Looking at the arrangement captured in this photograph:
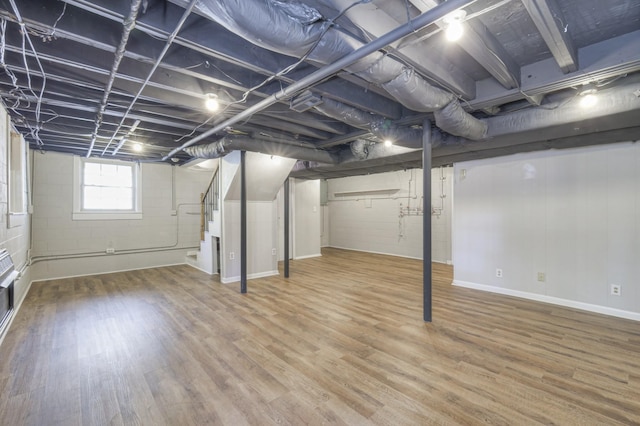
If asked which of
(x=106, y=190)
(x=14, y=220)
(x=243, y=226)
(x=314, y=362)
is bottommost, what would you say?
(x=314, y=362)

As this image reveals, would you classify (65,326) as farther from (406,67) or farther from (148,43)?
(406,67)

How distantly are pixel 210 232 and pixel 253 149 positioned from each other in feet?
7.75

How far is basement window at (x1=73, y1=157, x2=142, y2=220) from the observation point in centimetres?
555

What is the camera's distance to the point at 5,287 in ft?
9.18

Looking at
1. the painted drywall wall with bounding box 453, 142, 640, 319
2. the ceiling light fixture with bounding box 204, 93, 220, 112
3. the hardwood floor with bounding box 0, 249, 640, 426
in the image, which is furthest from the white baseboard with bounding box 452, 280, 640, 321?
the ceiling light fixture with bounding box 204, 93, 220, 112

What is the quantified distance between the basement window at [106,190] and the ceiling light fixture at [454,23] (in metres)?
6.51

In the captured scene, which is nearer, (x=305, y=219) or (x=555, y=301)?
(x=555, y=301)

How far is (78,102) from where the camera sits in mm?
3016

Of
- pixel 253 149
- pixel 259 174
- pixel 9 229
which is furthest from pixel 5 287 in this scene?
pixel 259 174

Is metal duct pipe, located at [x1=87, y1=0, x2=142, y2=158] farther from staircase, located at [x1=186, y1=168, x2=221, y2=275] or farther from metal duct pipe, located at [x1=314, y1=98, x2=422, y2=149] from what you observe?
staircase, located at [x1=186, y1=168, x2=221, y2=275]

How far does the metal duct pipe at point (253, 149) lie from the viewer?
12.6 ft

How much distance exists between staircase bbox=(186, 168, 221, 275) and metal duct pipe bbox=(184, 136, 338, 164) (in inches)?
43.0

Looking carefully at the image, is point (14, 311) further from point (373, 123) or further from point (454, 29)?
point (454, 29)

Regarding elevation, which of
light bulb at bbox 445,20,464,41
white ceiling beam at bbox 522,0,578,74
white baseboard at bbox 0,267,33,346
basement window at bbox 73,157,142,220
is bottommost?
white baseboard at bbox 0,267,33,346
